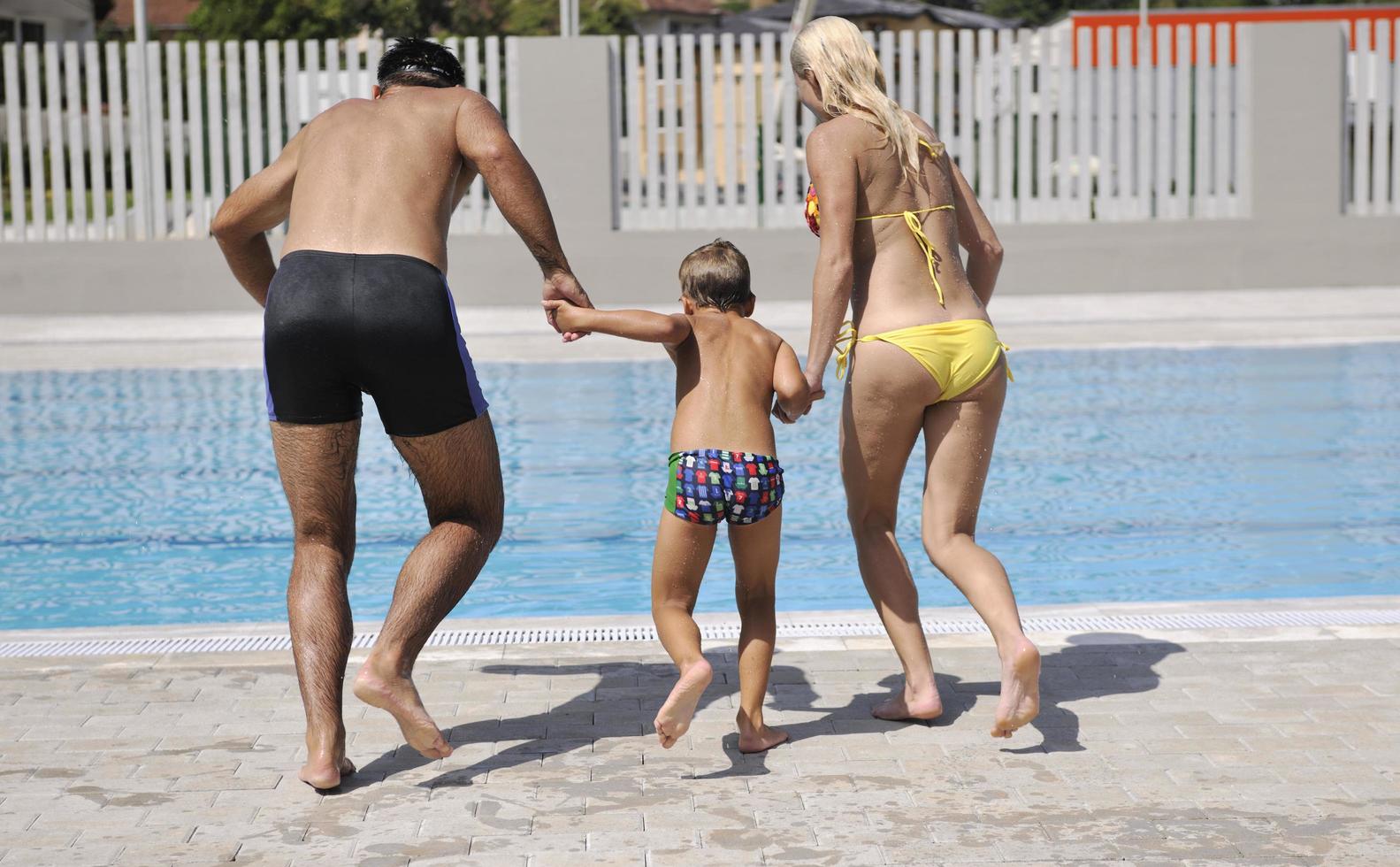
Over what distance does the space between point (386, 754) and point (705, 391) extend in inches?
42.5

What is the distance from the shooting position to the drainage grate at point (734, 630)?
174 inches

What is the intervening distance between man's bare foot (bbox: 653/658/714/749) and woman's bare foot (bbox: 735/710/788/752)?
0.26 meters

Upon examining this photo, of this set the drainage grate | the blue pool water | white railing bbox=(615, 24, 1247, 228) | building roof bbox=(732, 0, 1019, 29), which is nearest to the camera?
the drainage grate

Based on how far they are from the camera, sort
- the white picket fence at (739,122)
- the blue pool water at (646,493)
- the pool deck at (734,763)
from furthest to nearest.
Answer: the white picket fence at (739,122) → the blue pool water at (646,493) → the pool deck at (734,763)

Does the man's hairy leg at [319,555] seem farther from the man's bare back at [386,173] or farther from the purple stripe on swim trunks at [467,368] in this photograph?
the man's bare back at [386,173]

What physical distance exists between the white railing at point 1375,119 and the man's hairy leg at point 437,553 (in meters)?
15.2

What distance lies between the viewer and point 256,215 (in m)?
3.62

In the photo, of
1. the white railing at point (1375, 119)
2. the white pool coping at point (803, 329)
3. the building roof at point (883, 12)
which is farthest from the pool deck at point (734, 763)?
the building roof at point (883, 12)

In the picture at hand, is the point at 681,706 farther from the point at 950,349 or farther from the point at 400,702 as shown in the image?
the point at 950,349

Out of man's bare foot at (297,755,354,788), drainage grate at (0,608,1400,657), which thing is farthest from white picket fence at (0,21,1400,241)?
man's bare foot at (297,755,354,788)

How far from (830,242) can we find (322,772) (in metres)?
1.61

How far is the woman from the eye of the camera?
12.1 feet

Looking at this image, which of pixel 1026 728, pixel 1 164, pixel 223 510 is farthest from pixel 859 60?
pixel 1 164

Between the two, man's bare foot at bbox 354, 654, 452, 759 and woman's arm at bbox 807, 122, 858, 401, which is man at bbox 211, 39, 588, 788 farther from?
woman's arm at bbox 807, 122, 858, 401
